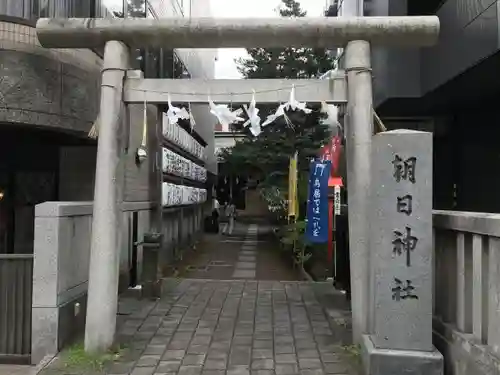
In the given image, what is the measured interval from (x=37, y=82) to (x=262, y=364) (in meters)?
5.79

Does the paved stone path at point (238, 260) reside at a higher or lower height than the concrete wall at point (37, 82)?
lower

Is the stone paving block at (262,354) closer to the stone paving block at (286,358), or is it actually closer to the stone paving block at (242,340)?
the stone paving block at (286,358)

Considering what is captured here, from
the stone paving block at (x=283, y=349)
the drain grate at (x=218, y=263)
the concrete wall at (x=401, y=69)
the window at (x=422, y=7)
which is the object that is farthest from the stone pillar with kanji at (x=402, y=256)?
the drain grate at (x=218, y=263)

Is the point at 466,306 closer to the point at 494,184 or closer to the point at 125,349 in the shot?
the point at 125,349

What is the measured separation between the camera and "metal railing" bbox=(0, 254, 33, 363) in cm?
669

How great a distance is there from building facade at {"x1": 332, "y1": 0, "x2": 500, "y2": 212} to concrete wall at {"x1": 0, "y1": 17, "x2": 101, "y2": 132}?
296 inches

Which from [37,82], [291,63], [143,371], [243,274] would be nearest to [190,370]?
[143,371]

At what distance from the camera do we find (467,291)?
209 inches

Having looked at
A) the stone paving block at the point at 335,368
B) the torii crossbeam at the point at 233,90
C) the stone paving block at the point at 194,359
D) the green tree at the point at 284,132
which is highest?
the green tree at the point at 284,132

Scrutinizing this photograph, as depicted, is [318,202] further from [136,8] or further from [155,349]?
[136,8]

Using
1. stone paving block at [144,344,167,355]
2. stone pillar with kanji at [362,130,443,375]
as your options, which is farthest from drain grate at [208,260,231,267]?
stone pillar with kanji at [362,130,443,375]

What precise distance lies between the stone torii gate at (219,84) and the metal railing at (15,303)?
851 millimetres

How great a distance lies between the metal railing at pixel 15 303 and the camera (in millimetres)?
6691

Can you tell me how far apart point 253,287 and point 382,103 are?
664 centimetres
